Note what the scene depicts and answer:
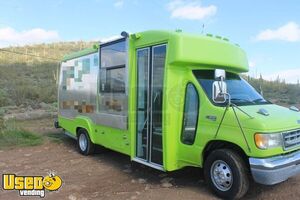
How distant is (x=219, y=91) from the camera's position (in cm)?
612

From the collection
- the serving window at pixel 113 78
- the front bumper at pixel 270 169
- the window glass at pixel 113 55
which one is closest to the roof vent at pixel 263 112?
the front bumper at pixel 270 169

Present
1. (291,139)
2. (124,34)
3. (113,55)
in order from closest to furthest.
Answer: (291,139)
(124,34)
(113,55)

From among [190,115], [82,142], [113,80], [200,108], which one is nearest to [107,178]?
[113,80]

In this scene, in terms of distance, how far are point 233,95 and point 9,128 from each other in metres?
8.47

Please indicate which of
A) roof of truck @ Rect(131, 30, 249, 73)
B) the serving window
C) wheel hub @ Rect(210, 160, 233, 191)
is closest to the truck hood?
wheel hub @ Rect(210, 160, 233, 191)

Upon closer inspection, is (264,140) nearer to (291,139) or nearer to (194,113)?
(291,139)

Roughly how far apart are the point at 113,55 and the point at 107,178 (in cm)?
277

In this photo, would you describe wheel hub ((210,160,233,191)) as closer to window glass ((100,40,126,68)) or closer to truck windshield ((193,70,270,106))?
truck windshield ((193,70,270,106))

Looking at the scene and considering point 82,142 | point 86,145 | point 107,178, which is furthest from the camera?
point 82,142

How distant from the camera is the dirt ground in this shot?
21.2ft

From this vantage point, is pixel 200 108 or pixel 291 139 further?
pixel 200 108

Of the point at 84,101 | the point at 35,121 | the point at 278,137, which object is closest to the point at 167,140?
the point at 278,137

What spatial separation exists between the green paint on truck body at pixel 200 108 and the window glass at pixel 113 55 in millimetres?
323

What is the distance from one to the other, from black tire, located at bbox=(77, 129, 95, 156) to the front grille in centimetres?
528
